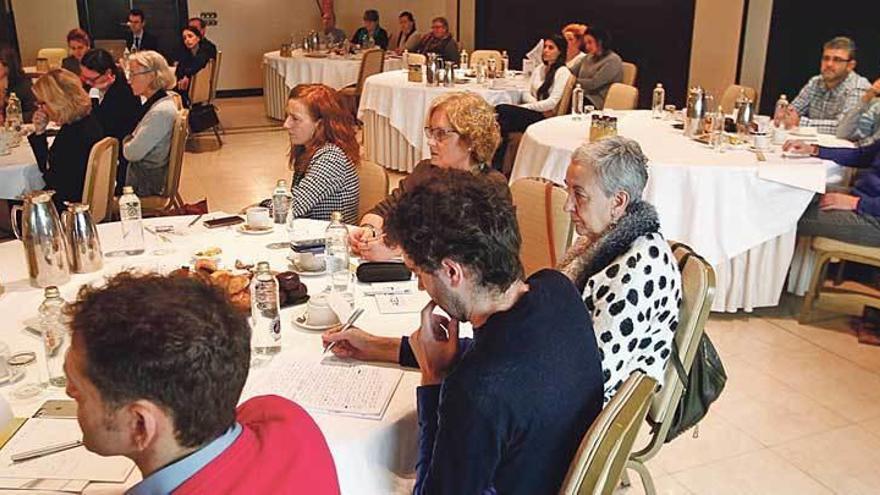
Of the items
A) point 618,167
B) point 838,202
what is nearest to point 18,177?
point 618,167

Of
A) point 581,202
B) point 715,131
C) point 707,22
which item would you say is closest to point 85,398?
point 581,202

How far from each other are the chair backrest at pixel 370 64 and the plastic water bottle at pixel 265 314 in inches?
271

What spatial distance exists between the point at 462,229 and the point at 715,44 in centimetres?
640

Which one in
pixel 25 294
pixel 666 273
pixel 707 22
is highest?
pixel 707 22

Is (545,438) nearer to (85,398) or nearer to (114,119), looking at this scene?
(85,398)

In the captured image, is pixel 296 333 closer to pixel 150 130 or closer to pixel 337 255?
pixel 337 255

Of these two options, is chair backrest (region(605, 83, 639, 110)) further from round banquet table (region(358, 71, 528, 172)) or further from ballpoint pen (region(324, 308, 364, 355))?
ballpoint pen (region(324, 308, 364, 355))

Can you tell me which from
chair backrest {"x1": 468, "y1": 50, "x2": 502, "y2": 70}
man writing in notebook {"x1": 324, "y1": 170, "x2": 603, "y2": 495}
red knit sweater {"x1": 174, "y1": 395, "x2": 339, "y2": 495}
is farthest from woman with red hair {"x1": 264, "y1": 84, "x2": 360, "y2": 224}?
chair backrest {"x1": 468, "y1": 50, "x2": 502, "y2": 70}

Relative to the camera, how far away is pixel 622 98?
6.10 m

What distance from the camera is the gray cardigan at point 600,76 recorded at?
22.8 feet

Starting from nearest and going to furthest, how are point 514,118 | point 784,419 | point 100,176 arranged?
point 784,419
point 100,176
point 514,118

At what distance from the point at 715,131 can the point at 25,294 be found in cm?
359

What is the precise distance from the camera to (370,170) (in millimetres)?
3398

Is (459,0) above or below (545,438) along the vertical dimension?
above
